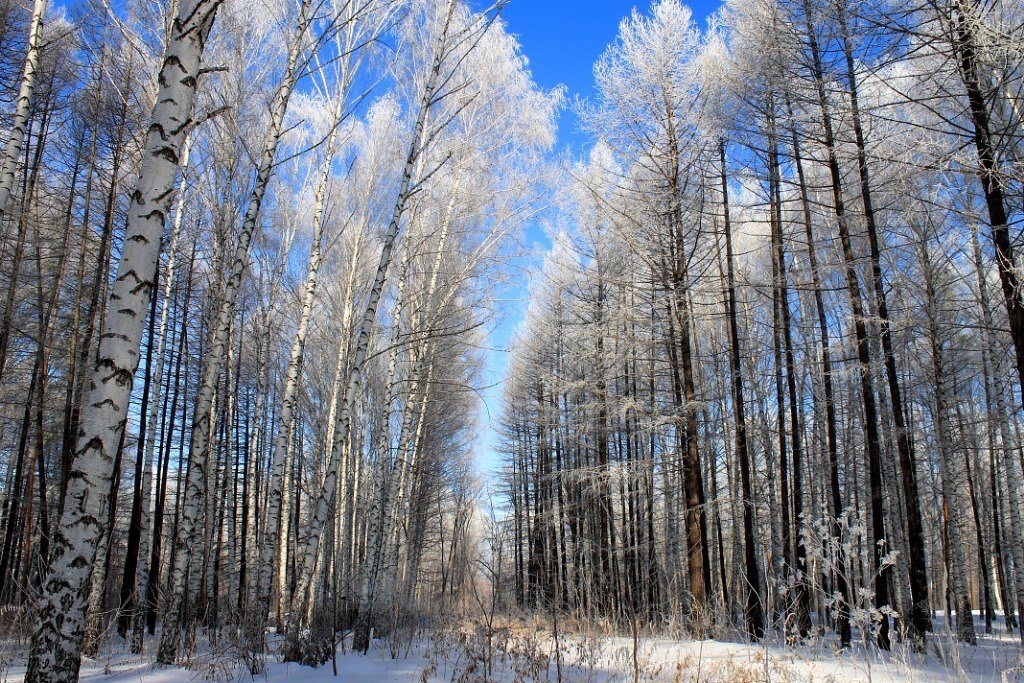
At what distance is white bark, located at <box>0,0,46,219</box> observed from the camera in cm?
617

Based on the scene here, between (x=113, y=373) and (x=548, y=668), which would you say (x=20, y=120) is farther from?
(x=548, y=668)

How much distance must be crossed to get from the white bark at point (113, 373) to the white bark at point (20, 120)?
4.47 meters

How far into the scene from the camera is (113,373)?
271 centimetres

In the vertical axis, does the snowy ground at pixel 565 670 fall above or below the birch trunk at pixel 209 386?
below

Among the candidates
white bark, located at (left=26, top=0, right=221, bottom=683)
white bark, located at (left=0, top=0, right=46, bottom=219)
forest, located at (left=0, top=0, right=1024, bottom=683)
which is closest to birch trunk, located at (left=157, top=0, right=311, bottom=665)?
forest, located at (left=0, top=0, right=1024, bottom=683)

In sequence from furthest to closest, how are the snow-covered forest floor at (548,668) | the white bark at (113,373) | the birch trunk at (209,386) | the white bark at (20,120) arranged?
the white bark at (20,120) → the birch trunk at (209,386) → the snow-covered forest floor at (548,668) → the white bark at (113,373)

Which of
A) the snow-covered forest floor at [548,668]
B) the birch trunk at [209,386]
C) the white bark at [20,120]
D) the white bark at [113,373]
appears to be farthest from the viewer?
the white bark at [20,120]

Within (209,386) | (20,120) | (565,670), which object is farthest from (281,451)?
(20,120)

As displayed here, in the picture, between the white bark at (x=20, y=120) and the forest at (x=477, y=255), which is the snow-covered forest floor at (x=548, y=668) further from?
the white bark at (x=20, y=120)

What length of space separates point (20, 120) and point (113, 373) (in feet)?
18.4

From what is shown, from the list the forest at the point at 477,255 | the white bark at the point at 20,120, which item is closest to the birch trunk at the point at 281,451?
the forest at the point at 477,255

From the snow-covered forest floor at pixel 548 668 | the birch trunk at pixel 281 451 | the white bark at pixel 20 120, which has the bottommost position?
the snow-covered forest floor at pixel 548 668

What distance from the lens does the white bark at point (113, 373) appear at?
251 cm

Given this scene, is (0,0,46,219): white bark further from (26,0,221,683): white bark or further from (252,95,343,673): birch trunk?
(26,0,221,683): white bark
